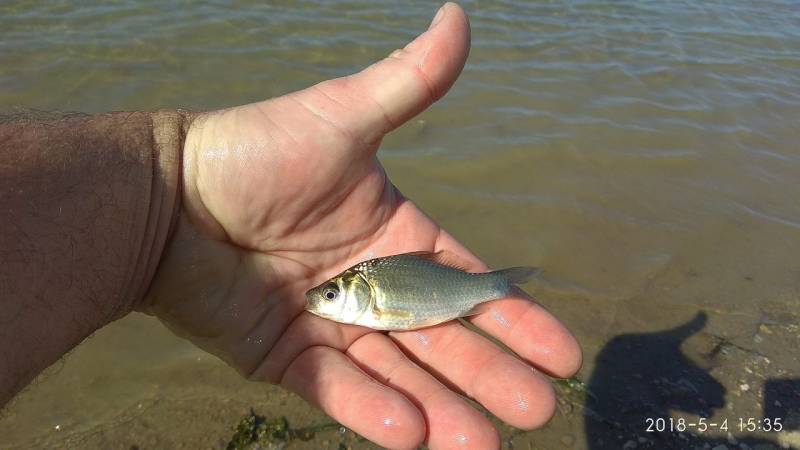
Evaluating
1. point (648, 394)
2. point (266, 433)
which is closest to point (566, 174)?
point (648, 394)

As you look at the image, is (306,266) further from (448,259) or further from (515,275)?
(515,275)

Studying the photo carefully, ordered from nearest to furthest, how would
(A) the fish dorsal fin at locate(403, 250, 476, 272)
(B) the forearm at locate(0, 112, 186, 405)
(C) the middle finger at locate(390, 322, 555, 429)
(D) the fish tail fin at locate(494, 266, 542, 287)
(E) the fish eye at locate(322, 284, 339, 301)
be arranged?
(B) the forearm at locate(0, 112, 186, 405)
(C) the middle finger at locate(390, 322, 555, 429)
(E) the fish eye at locate(322, 284, 339, 301)
(D) the fish tail fin at locate(494, 266, 542, 287)
(A) the fish dorsal fin at locate(403, 250, 476, 272)

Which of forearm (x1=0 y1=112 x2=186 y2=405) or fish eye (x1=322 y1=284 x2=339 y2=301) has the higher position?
forearm (x1=0 y1=112 x2=186 y2=405)

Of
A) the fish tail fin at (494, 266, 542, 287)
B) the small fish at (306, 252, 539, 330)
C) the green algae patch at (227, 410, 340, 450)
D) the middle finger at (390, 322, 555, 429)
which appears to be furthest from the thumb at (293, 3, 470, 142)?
the green algae patch at (227, 410, 340, 450)

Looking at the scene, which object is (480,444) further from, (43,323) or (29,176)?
(29,176)

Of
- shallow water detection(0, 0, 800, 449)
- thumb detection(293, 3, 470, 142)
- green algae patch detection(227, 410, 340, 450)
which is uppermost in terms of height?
thumb detection(293, 3, 470, 142)

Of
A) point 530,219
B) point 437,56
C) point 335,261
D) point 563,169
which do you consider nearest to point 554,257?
point 530,219

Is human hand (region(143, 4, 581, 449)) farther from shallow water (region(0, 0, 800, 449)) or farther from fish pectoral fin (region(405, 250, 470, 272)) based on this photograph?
shallow water (region(0, 0, 800, 449))

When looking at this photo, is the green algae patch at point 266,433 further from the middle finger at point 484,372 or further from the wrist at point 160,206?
the wrist at point 160,206
